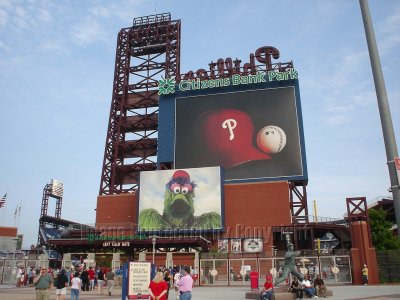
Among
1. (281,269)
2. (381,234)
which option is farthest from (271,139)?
(281,269)

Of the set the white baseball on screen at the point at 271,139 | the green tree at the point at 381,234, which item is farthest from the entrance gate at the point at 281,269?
the white baseball on screen at the point at 271,139

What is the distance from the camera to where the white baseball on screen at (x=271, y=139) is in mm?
62406

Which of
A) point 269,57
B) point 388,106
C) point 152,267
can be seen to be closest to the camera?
point 388,106

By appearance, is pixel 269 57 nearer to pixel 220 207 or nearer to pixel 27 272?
pixel 220 207

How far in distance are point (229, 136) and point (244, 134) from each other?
7.48 feet

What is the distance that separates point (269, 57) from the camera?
7294 cm

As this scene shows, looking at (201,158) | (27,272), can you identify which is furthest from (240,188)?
(27,272)

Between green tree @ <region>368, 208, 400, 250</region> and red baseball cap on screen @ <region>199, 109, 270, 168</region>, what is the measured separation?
16.5m

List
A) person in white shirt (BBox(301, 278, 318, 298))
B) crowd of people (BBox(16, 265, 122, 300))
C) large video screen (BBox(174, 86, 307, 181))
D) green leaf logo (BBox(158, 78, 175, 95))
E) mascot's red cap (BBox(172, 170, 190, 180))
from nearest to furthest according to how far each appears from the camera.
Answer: crowd of people (BBox(16, 265, 122, 300)), person in white shirt (BBox(301, 278, 318, 298)), mascot's red cap (BBox(172, 170, 190, 180)), large video screen (BBox(174, 86, 307, 181)), green leaf logo (BBox(158, 78, 175, 95))

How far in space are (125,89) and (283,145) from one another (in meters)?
33.7

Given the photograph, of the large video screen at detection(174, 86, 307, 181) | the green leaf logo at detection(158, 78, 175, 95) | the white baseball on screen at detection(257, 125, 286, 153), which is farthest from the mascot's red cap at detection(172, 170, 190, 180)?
the green leaf logo at detection(158, 78, 175, 95)

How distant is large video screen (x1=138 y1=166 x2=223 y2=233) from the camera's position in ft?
186

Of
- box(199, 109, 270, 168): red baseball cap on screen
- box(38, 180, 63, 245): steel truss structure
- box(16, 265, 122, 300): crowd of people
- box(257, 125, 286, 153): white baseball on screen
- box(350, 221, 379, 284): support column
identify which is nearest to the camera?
box(16, 265, 122, 300): crowd of people

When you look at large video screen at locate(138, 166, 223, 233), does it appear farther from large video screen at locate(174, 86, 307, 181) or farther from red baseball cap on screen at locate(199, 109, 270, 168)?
red baseball cap on screen at locate(199, 109, 270, 168)
